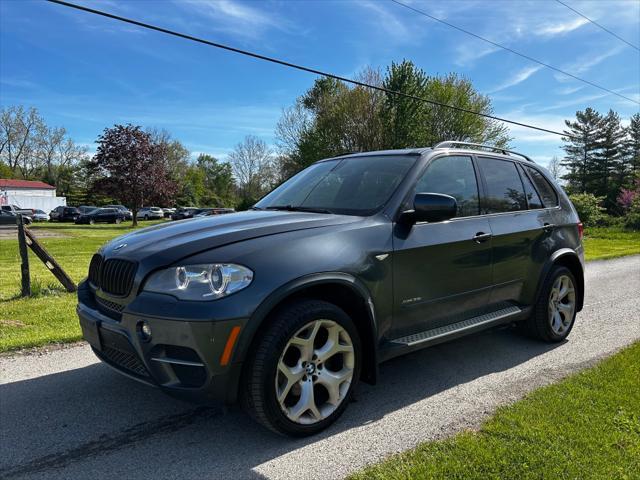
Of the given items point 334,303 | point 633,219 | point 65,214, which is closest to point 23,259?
point 334,303

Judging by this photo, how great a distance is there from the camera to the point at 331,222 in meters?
3.24

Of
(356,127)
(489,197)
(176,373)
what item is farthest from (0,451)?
(356,127)

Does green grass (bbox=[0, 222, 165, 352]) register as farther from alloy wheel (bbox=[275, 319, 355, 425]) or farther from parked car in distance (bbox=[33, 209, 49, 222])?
parked car in distance (bbox=[33, 209, 49, 222])

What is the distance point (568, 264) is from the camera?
199 inches

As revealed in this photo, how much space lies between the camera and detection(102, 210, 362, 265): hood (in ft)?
9.43

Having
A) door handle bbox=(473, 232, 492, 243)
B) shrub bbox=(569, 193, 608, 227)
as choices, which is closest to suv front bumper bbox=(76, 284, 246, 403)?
door handle bbox=(473, 232, 492, 243)

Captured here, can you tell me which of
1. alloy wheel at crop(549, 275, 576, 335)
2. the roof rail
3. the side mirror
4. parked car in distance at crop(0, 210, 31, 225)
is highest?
the roof rail

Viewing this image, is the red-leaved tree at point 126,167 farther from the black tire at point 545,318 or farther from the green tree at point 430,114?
the black tire at point 545,318

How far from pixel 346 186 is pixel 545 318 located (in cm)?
241

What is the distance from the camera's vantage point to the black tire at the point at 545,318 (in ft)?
15.4

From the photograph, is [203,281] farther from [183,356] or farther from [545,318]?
[545,318]

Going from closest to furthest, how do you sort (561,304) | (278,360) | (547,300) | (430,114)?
(278,360) → (547,300) → (561,304) → (430,114)

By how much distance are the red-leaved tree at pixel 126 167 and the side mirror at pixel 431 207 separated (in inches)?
1532

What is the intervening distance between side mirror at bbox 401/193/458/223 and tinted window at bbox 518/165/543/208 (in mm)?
1781
